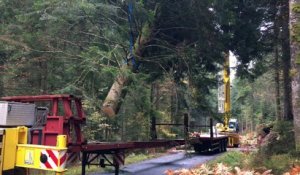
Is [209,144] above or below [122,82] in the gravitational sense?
below

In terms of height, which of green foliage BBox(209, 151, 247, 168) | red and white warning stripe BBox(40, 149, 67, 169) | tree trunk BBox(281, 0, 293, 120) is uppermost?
tree trunk BBox(281, 0, 293, 120)

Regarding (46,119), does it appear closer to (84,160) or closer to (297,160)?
(84,160)

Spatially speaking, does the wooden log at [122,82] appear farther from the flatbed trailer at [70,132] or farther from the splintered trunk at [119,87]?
the flatbed trailer at [70,132]

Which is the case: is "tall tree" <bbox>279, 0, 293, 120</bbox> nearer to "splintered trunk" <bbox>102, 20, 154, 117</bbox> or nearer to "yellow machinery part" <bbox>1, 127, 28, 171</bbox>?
"splintered trunk" <bbox>102, 20, 154, 117</bbox>

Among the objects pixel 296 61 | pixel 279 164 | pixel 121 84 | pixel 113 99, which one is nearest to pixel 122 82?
pixel 121 84

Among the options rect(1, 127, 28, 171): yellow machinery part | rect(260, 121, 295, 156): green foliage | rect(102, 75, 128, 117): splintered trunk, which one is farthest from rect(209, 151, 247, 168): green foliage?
rect(1, 127, 28, 171): yellow machinery part

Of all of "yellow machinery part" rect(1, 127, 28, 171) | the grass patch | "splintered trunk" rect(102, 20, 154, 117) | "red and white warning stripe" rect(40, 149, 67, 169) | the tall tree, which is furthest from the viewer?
"splintered trunk" rect(102, 20, 154, 117)

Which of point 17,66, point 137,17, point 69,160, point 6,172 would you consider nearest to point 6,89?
point 17,66

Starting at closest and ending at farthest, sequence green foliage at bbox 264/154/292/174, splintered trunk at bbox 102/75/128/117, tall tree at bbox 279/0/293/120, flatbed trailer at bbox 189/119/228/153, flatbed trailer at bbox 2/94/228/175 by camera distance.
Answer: flatbed trailer at bbox 2/94/228/175 < green foliage at bbox 264/154/292/174 < tall tree at bbox 279/0/293/120 < splintered trunk at bbox 102/75/128/117 < flatbed trailer at bbox 189/119/228/153

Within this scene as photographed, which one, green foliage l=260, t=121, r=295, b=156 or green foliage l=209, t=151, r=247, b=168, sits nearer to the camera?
green foliage l=260, t=121, r=295, b=156

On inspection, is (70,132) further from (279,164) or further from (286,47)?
(286,47)

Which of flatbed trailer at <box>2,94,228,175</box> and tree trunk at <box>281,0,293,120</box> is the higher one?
tree trunk at <box>281,0,293,120</box>

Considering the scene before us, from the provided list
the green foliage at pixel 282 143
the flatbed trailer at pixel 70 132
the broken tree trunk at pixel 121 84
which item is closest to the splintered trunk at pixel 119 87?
the broken tree trunk at pixel 121 84

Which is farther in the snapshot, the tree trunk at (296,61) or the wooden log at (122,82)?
the wooden log at (122,82)
